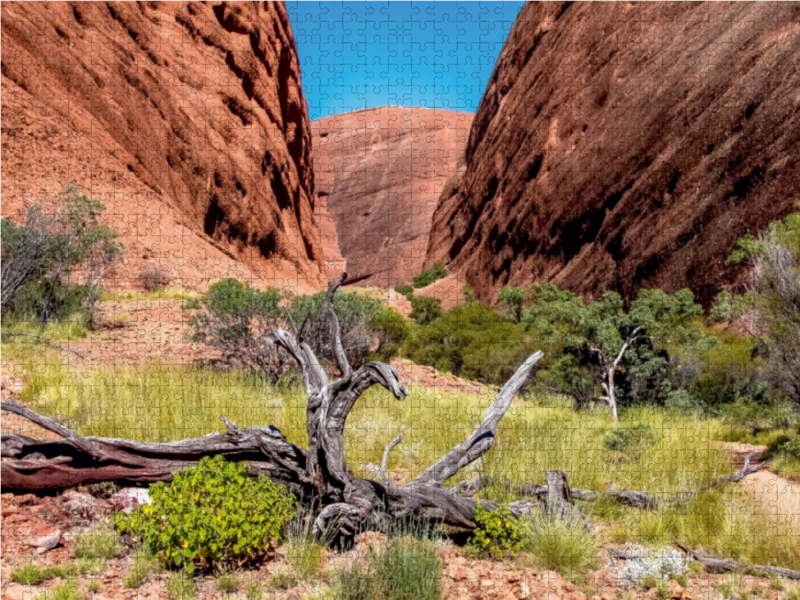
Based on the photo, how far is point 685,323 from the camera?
1262cm

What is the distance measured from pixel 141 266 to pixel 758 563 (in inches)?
738

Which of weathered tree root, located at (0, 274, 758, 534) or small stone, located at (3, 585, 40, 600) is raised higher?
weathered tree root, located at (0, 274, 758, 534)

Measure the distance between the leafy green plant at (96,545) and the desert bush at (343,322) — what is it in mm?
6544

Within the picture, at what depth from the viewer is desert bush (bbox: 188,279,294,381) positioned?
32.1 ft

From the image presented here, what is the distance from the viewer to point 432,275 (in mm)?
45625

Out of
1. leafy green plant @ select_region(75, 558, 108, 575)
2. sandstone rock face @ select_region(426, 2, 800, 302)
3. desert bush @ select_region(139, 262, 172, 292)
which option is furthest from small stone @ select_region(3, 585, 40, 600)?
sandstone rock face @ select_region(426, 2, 800, 302)

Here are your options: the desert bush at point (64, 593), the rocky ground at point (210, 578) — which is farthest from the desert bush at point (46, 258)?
the desert bush at point (64, 593)

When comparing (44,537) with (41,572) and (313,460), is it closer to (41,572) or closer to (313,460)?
(41,572)

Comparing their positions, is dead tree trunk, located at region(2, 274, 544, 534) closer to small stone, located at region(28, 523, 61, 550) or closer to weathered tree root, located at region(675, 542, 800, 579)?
small stone, located at region(28, 523, 61, 550)

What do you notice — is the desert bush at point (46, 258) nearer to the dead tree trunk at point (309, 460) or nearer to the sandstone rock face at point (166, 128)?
the sandstone rock face at point (166, 128)

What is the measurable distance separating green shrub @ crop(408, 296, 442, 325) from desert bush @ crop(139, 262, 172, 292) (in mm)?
11196

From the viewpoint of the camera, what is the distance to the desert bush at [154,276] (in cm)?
1939

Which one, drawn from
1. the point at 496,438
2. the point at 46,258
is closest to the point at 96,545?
the point at 496,438

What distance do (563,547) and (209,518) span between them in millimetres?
2052
